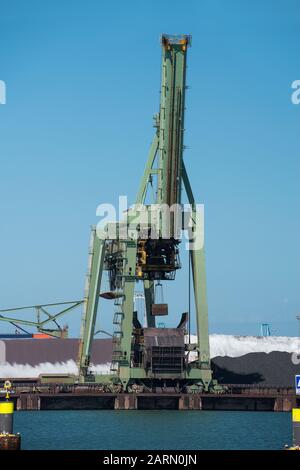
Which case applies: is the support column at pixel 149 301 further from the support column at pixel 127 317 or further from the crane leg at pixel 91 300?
the support column at pixel 127 317

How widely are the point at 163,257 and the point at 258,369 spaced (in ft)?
51.6

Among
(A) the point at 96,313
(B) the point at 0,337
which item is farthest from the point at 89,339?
(B) the point at 0,337

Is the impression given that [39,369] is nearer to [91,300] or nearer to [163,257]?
[91,300]

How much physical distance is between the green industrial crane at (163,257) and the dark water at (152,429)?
3957mm

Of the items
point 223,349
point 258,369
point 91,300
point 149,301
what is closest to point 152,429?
point 91,300

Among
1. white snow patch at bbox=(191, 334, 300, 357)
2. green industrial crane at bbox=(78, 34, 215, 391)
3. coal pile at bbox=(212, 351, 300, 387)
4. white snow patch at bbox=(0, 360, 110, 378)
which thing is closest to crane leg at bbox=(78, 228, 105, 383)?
green industrial crane at bbox=(78, 34, 215, 391)

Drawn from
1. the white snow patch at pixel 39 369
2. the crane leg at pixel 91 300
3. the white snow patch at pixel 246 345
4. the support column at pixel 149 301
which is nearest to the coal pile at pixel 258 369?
the support column at pixel 149 301

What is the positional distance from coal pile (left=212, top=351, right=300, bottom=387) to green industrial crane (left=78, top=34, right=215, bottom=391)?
848 centimetres

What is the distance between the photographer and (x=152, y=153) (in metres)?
65.8

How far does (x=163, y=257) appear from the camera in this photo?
65.1 metres

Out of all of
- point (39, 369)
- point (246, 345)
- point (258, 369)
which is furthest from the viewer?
point (39, 369)

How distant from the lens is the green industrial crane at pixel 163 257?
61.4 m

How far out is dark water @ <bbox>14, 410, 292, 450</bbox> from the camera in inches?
1576
